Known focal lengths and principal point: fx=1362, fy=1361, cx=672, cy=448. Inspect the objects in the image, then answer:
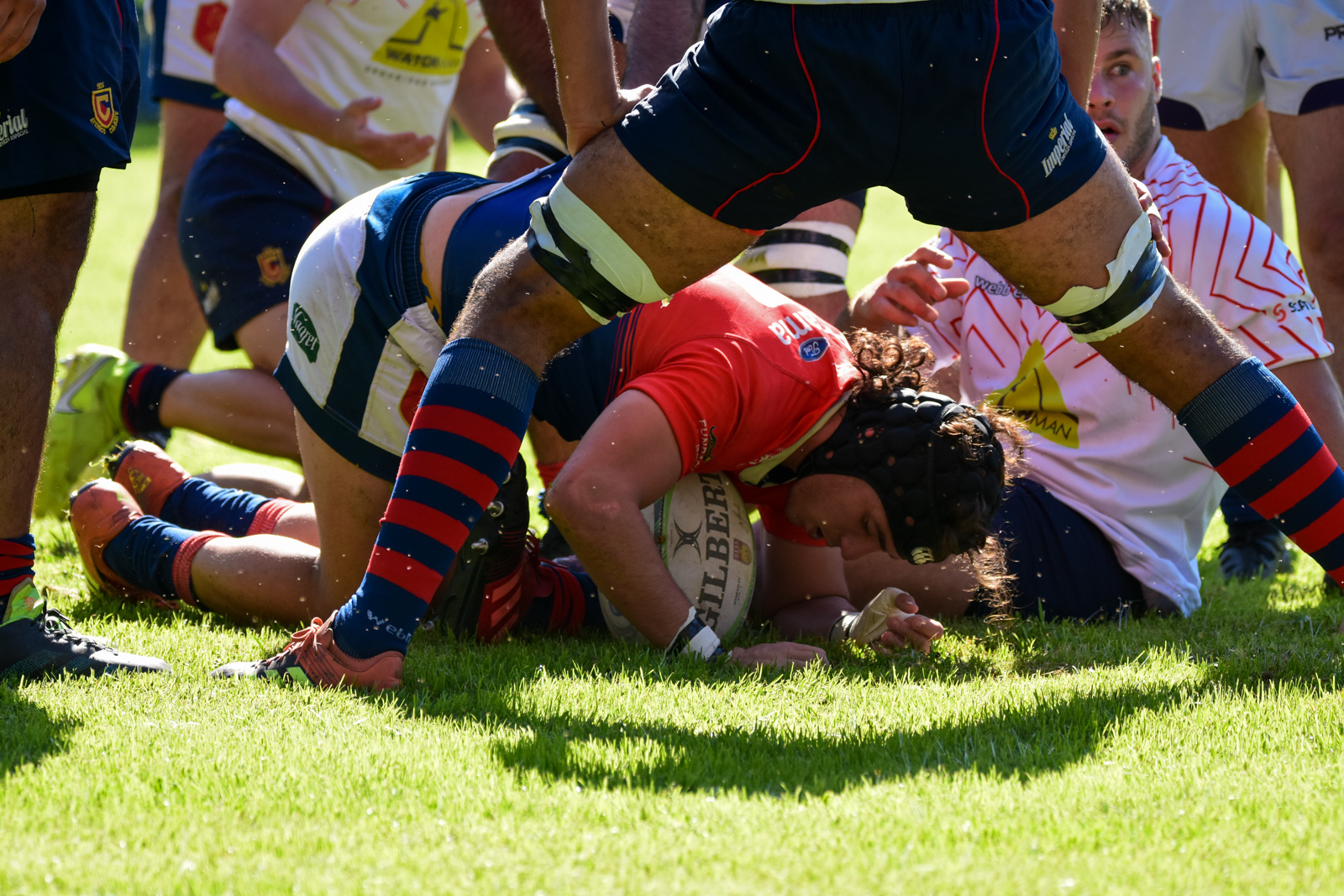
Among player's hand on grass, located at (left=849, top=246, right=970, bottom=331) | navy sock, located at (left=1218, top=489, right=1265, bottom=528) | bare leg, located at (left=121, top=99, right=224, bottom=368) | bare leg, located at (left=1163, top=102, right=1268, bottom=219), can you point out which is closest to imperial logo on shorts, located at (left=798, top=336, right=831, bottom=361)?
player's hand on grass, located at (left=849, top=246, right=970, bottom=331)

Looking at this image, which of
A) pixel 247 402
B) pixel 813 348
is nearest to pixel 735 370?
pixel 813 348

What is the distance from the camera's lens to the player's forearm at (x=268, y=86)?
13.1 ft

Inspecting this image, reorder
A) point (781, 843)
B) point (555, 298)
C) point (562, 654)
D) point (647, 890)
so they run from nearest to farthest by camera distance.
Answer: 1. point (647, 890)
2. point (781, 843)
3. point (555, 298)
4. point (562, 654)

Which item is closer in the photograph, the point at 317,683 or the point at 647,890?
the point at 647,890

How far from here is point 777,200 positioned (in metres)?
2.28

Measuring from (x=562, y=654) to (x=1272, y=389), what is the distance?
4.89 ft

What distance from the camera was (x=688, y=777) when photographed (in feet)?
6.43

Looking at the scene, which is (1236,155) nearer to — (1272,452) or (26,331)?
(1272,452)

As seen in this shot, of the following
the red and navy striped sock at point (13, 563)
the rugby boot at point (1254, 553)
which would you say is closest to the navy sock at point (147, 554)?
the red and navy striped sock at point (13, 563)

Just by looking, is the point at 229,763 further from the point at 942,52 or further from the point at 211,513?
the point at 211,513

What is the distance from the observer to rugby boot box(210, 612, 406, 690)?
92.4 inches

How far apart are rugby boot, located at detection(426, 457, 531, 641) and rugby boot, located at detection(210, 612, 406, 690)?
0.47 metres

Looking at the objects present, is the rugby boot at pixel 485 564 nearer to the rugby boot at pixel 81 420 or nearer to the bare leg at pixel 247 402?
the bare leg at pixel 247 402

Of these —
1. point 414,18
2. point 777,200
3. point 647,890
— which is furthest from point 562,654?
point 414,18
